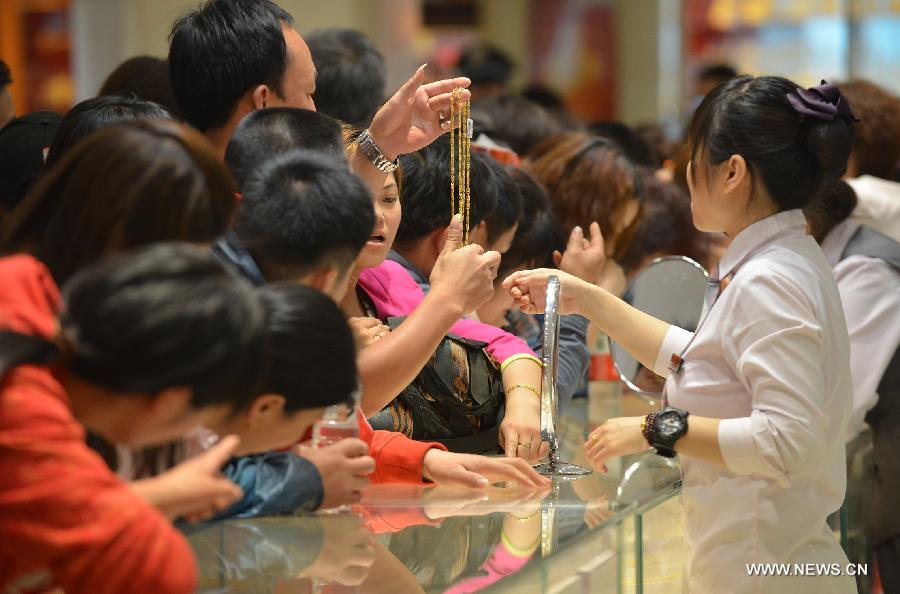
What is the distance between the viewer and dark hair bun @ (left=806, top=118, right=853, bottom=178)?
1943 mm

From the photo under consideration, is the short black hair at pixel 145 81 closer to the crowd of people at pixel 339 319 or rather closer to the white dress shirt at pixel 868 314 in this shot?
the crowd of people at pixel 339 319

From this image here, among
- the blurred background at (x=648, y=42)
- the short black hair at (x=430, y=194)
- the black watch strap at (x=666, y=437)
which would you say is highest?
the short black hair at (x=430, y=194)

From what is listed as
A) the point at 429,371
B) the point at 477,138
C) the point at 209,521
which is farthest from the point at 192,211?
the point at 477,138

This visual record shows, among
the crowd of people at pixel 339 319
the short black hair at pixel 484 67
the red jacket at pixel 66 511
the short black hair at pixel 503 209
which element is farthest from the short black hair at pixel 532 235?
the short black hair at pixel 484 67

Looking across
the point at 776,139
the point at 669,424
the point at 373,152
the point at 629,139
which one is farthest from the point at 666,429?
the point at 629,139

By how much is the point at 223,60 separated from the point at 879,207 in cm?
205

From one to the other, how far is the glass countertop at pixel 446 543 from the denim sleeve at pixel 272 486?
0.02 metres

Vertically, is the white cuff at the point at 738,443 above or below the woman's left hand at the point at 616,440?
above

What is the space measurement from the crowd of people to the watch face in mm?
25

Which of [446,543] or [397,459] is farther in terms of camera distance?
[397,459]

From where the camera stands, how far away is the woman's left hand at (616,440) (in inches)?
76.2

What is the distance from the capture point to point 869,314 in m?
3.09

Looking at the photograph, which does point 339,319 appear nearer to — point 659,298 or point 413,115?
point 413,115

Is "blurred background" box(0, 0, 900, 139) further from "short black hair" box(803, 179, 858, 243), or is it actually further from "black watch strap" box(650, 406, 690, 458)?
"black watch strap" box(650, 406, 690, 458)
